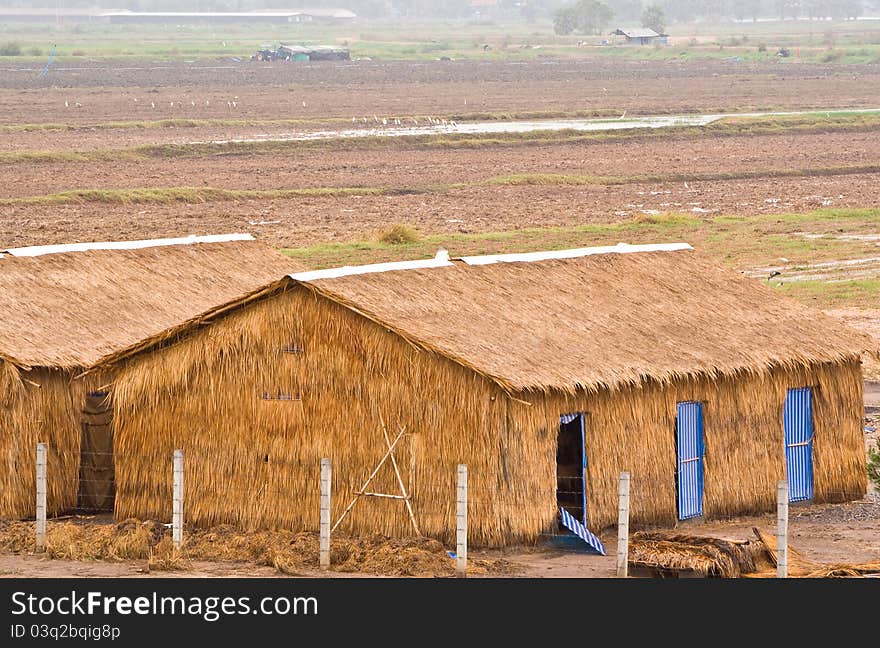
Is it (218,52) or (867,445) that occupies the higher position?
(218,52)

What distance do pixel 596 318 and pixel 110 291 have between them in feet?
22.9

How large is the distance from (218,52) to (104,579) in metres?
175

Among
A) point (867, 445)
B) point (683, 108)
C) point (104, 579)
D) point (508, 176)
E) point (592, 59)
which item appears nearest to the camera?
point (104, 579)

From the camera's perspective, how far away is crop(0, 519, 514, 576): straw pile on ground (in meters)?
18.9

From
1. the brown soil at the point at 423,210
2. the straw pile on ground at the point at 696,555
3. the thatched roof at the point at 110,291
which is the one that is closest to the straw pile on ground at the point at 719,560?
the straw pile on ground at the point at 696,555

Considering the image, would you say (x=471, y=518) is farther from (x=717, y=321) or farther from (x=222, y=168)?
(x=222, y=168)

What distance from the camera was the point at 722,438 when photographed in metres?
22.2

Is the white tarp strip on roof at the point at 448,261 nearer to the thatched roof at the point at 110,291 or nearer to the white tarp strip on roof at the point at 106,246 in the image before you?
the thatched roof at the point at 110,291

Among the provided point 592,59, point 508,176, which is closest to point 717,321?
point 508,176

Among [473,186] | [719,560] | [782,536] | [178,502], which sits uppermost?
[473,186]

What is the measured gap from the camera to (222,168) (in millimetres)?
69562

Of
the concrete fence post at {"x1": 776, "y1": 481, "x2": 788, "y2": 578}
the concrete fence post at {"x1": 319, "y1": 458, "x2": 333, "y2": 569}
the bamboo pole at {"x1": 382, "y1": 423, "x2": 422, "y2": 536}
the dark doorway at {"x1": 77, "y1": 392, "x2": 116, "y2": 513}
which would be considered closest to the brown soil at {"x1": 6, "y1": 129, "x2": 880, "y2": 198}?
the dark doorway at {"x1": 77, "y1": 392, "x2": 116, "y2": 513}

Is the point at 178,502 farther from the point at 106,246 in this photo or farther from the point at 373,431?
the point at 106,246

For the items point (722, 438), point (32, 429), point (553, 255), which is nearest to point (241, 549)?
point (32, 429)
